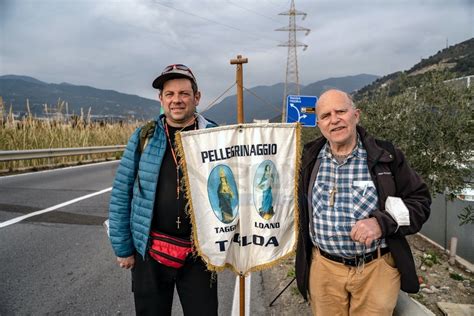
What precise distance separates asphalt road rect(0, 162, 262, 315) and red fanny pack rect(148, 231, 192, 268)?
1432mm

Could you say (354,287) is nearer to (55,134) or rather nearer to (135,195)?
(135,195)

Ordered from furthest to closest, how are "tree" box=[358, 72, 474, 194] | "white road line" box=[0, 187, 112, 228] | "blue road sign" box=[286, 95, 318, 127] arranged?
1. "blue road sign" box=[286, 95, 318, 127]
2. "white road line" box=[0, 187, 112, 228]
3. "tree" box=[358, 72, 474, 194]

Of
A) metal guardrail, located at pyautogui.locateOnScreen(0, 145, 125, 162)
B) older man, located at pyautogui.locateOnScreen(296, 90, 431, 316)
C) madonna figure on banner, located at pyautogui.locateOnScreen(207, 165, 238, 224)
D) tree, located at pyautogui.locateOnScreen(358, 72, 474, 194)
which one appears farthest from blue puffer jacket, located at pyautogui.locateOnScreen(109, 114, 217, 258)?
metal guardrail, located at pyautogui.locateOnScreen(0, 145, 125, 162)

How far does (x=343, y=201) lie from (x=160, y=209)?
1.14 m

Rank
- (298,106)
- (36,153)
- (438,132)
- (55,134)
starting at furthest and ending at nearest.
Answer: (55,134), (36,153), (298,106), (438,132)

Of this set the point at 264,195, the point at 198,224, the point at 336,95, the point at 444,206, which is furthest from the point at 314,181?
the point at 444,206

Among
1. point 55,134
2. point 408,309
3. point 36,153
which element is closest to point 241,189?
point 408,309

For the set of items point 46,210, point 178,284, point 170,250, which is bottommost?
point 46,210

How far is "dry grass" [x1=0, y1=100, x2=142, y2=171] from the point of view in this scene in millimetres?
11875

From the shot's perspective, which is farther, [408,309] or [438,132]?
[438,132]

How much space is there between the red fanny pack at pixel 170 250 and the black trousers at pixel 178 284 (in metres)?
0.05

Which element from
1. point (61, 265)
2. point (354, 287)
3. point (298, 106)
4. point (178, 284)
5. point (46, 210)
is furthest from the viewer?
point (298, 106)

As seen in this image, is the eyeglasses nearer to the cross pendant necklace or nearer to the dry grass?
the cross pendant necklace

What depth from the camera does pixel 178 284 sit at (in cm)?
228
